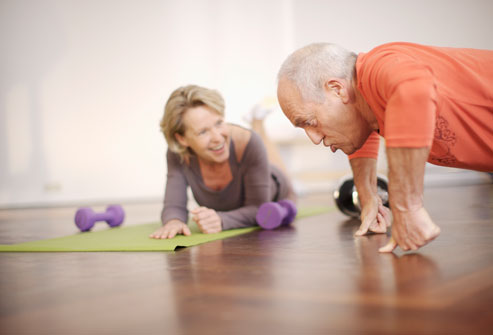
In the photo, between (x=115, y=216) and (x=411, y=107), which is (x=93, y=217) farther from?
(x=411, y=107)

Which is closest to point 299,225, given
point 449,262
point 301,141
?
point 449,262

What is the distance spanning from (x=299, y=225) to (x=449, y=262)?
1.10 metres

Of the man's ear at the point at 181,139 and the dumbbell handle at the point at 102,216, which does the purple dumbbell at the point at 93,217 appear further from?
the man's ear at the point at 181,139

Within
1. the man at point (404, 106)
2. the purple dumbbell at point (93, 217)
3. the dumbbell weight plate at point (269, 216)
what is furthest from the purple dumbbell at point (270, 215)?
the purple dumbbell at point (93, 217)

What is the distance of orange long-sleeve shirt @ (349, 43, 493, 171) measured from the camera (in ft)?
3.52

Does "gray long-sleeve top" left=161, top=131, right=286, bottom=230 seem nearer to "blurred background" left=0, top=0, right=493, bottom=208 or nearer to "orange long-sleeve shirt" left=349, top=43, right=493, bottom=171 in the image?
"orange long-sleeve shirt" left=349, top=43, right=493, bottom=171

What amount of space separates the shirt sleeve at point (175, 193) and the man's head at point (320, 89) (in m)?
1.00

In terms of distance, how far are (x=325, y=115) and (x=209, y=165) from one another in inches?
43.2

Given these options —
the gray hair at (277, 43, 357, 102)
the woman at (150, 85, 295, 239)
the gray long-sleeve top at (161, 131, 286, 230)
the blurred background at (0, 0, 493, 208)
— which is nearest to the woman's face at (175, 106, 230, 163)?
the woman at (150, 85, 295, 239)

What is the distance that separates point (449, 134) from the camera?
126 cm

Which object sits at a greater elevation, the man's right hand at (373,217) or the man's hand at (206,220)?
the man's right hand at (373,217)

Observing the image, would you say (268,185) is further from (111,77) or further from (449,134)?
(111,77)

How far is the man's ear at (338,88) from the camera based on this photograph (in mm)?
1287

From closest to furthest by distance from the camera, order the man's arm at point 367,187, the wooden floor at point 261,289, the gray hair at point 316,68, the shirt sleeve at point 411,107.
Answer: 1. the wooden floor at point 261,289
2. the shirt sleeve at point 411,107
3. the gray hair at point 316,68
4. the man's arm at point 367,187
